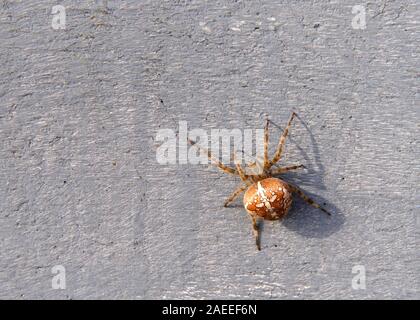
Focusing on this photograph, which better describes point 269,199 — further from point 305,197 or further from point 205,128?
point 205,128

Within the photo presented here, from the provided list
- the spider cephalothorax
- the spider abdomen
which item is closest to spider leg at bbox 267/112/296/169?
the spider cephalothorax

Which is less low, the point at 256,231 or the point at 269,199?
the point at 269,199

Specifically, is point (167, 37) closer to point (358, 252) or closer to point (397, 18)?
point (397, 18)

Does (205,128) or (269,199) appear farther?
(205,128)

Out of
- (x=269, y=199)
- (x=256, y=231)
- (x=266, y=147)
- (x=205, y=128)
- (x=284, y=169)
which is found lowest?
(x=256, y=231)

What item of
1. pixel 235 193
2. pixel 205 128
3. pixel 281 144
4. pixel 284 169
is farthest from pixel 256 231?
pixel 205 128

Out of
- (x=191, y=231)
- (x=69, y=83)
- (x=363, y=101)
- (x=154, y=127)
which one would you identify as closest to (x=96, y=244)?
(x=191, y=231)

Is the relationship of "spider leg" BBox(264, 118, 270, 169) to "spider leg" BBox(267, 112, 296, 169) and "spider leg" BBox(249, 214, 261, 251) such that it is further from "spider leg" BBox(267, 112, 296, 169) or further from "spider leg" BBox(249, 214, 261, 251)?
"spider leg" BBox(249, 214, 261, 251)
